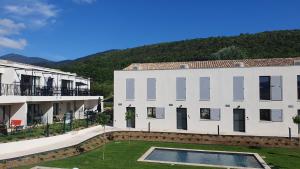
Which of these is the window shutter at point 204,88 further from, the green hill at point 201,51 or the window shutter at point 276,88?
the green hill at point 201,51

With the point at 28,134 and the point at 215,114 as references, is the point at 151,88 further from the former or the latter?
the point at 28,134

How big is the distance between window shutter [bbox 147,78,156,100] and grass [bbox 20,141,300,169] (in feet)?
20.2

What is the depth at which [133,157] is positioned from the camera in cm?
1961

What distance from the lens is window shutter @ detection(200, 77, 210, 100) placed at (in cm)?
2903

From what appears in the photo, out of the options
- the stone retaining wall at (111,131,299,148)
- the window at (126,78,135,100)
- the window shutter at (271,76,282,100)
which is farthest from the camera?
the window at (126,78,135,100)

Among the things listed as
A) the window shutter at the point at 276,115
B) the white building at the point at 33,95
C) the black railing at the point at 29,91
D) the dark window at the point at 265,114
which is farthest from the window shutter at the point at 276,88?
the black railing at the point at 29,91

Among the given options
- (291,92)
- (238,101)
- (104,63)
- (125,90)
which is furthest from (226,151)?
(104,63)

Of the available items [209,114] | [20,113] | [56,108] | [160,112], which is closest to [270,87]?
[209,114]

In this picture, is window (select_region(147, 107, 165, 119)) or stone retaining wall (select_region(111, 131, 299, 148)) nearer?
stone retaining wall (select_region(111, 131, 299, 148))

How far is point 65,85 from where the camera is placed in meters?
35.9

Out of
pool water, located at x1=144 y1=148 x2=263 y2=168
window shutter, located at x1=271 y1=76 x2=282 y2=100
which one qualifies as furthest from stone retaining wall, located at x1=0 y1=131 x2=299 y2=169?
window shutter, located at x1=271 y1=76 x2=282 y2=100

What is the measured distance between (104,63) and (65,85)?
39.7 metres

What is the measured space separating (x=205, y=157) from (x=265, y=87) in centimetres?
1105

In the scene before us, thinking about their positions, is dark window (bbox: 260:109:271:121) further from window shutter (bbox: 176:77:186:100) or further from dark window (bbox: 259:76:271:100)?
window shutter (bbox: 176:77:186:100)
